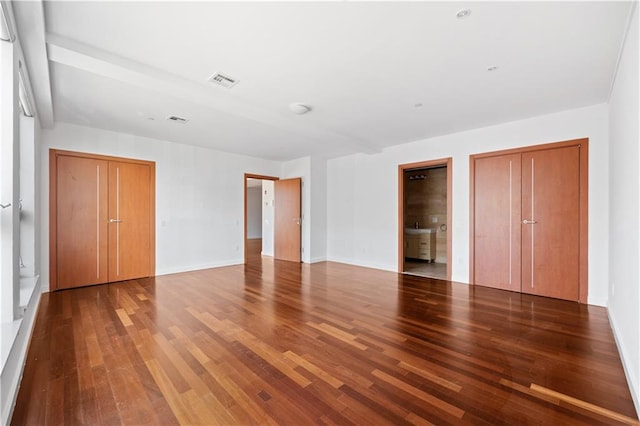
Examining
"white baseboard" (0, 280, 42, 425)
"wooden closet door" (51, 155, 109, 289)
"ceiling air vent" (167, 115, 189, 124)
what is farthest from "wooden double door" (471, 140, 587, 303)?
"wooden closet door" (51, 155, 109, 289)

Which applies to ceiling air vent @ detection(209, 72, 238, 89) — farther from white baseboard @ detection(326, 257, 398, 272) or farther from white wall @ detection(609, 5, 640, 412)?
white baseboard @ detection(326, 257, 398, 272)

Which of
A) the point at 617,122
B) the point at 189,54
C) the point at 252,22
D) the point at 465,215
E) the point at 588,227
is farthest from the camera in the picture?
the point at 465,215

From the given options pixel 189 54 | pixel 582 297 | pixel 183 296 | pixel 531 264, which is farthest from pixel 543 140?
pixel 183 296

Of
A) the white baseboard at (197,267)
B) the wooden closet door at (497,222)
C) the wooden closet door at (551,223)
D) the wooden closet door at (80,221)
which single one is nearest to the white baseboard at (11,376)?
the wooden closet door at (80,221)

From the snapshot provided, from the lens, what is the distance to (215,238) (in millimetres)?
6352

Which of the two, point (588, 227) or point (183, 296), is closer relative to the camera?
point (588, 227)

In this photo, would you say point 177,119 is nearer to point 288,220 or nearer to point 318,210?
point 288,220

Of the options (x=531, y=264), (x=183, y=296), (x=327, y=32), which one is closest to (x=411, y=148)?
(x=531, y=264)

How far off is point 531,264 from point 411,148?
Result: 279cm

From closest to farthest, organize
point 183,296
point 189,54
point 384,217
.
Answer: point 189,54 < point 183,296 < point 384,217

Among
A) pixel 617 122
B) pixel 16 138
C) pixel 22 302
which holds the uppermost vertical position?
pixel 617 122

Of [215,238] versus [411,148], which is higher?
[411,148]

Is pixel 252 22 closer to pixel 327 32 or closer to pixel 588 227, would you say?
pixel 327 32

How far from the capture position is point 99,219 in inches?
191
